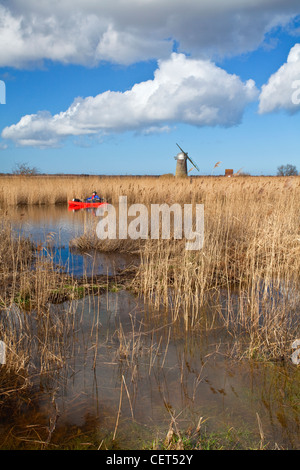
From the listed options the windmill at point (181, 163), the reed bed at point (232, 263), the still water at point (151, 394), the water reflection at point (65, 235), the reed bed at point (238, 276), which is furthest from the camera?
the windmill at point (181, 163)

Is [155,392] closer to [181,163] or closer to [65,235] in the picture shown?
[65,235]

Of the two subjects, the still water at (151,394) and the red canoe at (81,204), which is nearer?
the still water at (151,394)

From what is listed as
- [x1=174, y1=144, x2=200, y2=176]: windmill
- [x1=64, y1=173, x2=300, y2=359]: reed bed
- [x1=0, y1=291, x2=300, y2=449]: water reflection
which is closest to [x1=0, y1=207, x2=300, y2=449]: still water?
[x1=0, y1=291, x2=300, y2=449]: water reflection

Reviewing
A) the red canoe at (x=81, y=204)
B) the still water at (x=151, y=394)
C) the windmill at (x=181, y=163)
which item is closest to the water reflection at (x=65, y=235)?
the red canoe at (x=81, y=204)

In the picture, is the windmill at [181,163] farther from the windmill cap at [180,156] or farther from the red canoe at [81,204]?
the red canoe at [81,204]

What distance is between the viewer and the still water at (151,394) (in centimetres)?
191

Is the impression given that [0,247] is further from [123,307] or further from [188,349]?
[188,349]

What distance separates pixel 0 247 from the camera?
515 cm

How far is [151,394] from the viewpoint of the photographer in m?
2.27

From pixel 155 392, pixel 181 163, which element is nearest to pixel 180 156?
pixel 181 163

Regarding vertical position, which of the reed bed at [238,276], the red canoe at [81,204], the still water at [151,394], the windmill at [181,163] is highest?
the windmill at [181,163]
